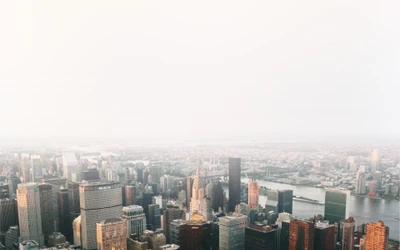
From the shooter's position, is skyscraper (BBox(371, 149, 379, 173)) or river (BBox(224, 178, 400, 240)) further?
river (BBox(224, 178, 400, 240))

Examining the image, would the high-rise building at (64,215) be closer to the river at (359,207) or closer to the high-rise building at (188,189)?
the high-rise building at (188,189)

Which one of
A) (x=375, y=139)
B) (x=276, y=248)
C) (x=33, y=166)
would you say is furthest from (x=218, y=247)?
(x=33, y=166)

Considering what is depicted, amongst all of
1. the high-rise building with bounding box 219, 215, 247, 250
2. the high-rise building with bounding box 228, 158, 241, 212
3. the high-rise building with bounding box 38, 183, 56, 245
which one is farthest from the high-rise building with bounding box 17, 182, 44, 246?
the high-rise building with bounding box 228, 158, 241, 212

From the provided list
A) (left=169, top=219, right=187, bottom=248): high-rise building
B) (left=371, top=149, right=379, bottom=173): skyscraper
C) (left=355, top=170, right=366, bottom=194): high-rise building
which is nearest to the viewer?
(left=371, top=149, right=379, bottom=173): skyscraper

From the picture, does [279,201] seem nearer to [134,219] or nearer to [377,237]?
[377,237]

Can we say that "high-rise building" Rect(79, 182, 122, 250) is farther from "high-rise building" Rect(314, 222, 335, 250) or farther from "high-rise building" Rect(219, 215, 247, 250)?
"high-rise building" Rect(314, 222, 335, 250)
